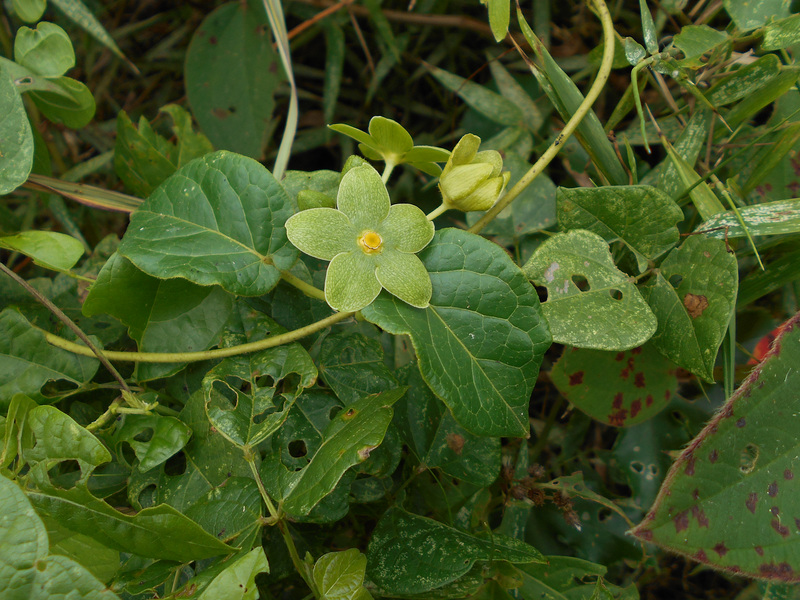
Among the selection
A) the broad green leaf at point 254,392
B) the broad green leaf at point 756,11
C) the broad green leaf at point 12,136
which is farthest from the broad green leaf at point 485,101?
the broad green leaf at point 12,136

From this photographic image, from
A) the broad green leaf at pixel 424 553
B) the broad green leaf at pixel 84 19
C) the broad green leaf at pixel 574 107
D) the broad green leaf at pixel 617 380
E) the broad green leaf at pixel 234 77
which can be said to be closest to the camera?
the broad green leaf at pixel 424 553

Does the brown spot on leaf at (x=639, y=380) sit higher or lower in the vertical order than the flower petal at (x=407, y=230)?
lower

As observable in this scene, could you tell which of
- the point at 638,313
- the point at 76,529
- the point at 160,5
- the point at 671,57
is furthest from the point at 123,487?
the point at 160,5

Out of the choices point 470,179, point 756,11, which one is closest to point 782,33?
point 756,11

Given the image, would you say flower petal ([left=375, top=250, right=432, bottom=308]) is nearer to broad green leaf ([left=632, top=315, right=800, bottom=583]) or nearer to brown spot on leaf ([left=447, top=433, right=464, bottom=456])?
brown spot on leaf ([left=447, top=433, right=464, bottom=456])

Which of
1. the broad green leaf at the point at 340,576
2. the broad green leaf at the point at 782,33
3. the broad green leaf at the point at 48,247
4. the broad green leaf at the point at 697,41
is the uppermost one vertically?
the broad green leaf at the point at 782,33

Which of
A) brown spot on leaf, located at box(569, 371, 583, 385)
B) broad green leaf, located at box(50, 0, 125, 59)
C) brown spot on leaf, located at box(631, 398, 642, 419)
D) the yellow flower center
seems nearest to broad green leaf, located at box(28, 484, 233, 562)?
the yellow flower center

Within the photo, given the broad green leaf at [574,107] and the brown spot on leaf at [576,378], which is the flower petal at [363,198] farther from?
the brown spot on leaf at [576,378]

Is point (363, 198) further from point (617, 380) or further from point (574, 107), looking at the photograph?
point (617, 380)

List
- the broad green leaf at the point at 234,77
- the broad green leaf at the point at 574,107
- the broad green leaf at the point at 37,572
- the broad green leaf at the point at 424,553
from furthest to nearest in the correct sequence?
1. the broad green leaf at the point at 234,77
2. the broad green leaf at the point at 574,107
3. the broad green leaf at the point at 424,553
4. the broad green leaf at the point at 37,572
